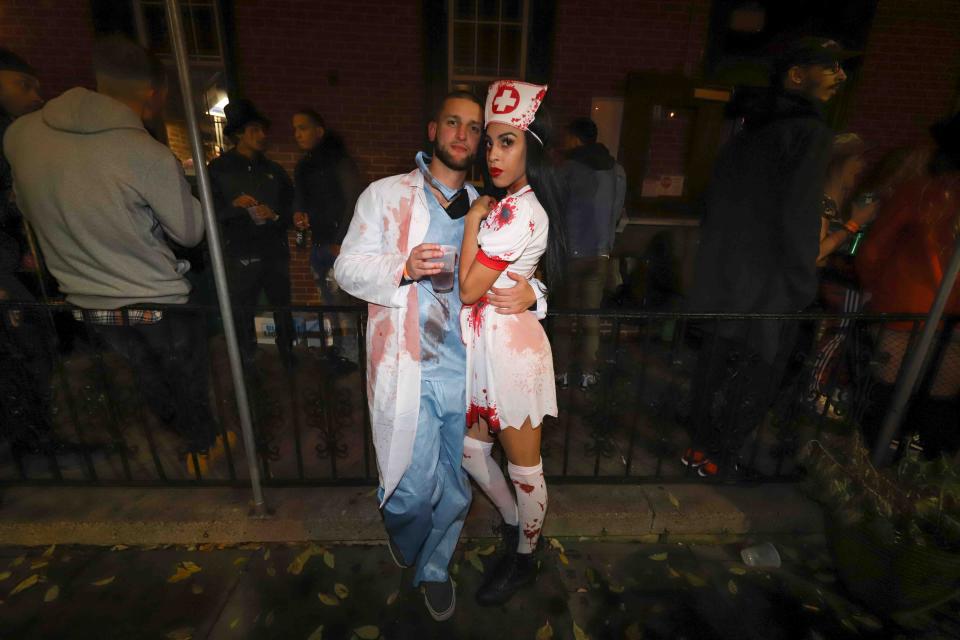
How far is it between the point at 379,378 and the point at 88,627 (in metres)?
1.89

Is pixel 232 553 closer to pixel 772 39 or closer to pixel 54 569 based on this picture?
pixel 54 569

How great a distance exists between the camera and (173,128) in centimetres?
654

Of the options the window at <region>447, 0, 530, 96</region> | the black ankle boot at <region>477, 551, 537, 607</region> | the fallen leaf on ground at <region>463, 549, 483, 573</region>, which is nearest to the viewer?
the black ankle boot at <region>477, 551, 537, 607</region>

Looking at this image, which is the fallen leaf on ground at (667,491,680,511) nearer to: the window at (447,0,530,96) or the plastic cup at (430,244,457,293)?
the plastic cup at (430,244,457,293)

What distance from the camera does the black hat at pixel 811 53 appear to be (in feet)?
7.64

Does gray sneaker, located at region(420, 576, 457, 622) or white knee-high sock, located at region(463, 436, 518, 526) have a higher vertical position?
white knee-high sock, located at region(463, 436, 518, 526)

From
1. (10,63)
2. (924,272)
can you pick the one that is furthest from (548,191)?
(10,63)

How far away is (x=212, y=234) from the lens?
214cm

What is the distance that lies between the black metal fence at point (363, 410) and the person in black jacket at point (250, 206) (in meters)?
1.08

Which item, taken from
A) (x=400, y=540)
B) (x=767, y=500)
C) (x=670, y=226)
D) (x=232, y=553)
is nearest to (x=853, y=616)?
(x=767, y=500)

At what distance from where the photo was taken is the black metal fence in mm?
2645

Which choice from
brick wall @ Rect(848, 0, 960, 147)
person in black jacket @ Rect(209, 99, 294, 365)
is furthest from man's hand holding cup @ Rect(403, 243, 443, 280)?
brick wall @ Rect(848, 0, 960, 147)

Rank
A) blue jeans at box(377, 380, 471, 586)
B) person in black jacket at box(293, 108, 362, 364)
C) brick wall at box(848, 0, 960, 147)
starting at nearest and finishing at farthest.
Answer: blue jeans at box(377, 380, 471, 586) < person in black jacket at box(293, 108, 362, 364) < brick wall at box(848, 0, 960, 147)

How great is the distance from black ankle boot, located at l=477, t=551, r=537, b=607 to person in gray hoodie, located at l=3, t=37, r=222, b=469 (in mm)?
1998
